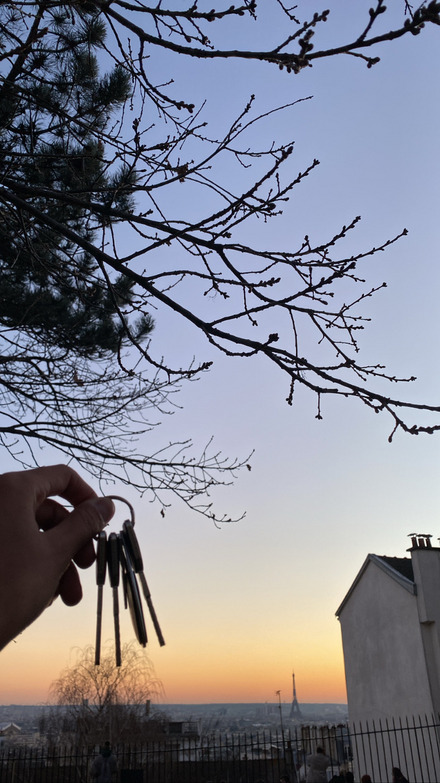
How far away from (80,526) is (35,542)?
10 centimetres

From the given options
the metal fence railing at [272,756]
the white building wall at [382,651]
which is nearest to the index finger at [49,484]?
the metal fence railing at [272,756]

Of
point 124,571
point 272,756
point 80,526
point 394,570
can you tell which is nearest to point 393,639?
point 394,570

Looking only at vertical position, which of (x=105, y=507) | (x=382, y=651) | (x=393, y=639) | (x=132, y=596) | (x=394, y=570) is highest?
(x=394, y=570)

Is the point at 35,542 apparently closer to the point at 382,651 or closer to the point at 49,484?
the point at 49,484

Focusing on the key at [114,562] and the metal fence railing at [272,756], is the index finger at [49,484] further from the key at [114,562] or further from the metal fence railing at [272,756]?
the metal fence railing at [272,756]

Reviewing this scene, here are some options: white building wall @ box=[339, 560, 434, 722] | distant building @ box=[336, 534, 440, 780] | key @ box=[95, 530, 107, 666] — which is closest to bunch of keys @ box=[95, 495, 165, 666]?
key @ box=[95, 530, 107, 666]

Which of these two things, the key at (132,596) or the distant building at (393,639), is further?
the distant building at (393,639)

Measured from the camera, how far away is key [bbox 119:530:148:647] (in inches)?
42.7

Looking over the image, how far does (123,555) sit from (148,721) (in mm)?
37118

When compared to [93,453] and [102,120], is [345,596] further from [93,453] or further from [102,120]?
[102,120]

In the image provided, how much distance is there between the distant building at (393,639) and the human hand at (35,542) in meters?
16.8

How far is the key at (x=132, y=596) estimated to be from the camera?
42.7 inches

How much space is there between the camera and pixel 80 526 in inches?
40.1

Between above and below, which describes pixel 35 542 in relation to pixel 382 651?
below
